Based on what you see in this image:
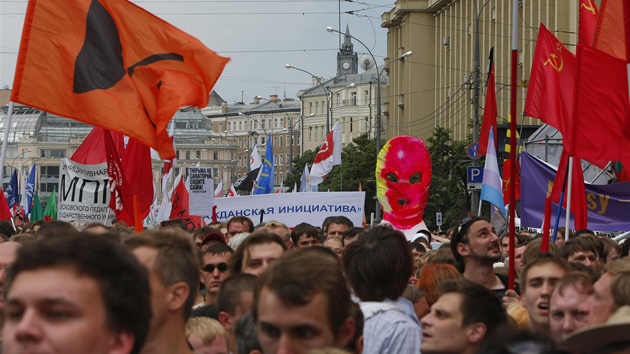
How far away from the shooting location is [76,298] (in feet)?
9.58

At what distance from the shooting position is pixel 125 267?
3.06 m

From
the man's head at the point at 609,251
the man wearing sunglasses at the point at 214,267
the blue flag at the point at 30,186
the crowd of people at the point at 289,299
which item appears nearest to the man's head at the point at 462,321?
the crowd of people at the point at 289,299

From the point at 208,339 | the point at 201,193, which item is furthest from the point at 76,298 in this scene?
the point at 201,193

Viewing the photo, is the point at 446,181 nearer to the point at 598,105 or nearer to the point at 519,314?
the point at 598,105

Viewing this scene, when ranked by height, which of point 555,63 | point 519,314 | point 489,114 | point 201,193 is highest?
point 555,63

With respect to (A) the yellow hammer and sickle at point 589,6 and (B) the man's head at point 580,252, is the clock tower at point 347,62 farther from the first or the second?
(B) the man's head at point 580,252

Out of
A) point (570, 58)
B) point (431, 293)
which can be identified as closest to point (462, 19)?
point (570, 58)

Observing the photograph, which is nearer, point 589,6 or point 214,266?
point 214,266

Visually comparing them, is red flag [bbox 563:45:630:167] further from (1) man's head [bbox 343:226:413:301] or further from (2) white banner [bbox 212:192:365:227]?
(2) white banner [bbox 212:192:365:227]

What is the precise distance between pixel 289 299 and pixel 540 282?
8.67 feet

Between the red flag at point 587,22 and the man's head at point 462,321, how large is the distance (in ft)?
21.8

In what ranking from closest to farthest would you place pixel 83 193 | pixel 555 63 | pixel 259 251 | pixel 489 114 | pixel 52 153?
pixel 259 251 → pixel 555 63 → pixel 489 114 → pixel 83 193 → pixel 52 153

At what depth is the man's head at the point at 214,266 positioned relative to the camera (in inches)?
303

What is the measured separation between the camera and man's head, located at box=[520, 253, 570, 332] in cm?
606
